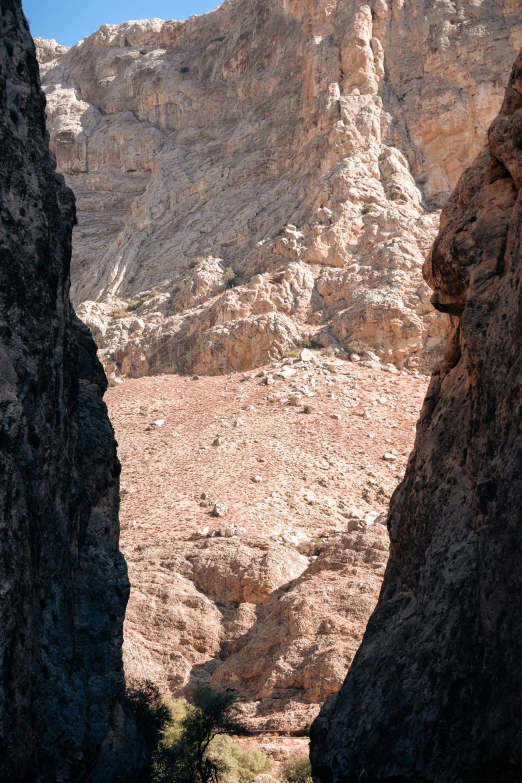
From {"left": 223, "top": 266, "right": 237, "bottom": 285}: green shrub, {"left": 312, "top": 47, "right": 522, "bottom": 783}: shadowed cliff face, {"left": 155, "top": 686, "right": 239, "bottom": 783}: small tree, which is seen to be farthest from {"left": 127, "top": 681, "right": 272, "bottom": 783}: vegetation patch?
{"left": 223, "top": 266, "right": 237, "bottom": 285}: green shrub

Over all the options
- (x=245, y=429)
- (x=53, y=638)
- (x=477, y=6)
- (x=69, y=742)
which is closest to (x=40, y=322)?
(x=53, y=638)

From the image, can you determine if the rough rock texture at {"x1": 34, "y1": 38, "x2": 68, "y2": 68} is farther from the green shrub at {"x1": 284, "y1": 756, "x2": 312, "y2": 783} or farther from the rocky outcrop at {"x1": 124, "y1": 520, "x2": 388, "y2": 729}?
the green shrub at {"x1": 284, "y1": 756, "x2": 312, "y2": 783}

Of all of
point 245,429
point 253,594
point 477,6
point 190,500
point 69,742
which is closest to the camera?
point 69,742

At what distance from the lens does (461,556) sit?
9.43 meters

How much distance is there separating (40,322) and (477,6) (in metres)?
44.9

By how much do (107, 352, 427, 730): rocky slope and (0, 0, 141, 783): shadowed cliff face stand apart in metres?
5.08

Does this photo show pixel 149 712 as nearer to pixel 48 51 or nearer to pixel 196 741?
pixel 196 741

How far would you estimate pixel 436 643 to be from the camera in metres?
9.31

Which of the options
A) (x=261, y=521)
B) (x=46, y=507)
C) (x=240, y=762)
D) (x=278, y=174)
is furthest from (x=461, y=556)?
(x=278, y=174)

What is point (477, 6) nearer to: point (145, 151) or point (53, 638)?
point (145, 151)

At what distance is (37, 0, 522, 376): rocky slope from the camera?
132 ft

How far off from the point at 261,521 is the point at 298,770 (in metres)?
12.5

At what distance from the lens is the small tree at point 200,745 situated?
48.0 feet

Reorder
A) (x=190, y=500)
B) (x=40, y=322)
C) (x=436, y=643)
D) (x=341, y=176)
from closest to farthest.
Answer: (x=436, y=643) < (x=40, y=322) < (x=190, y=500) < (x=341, y=176)
